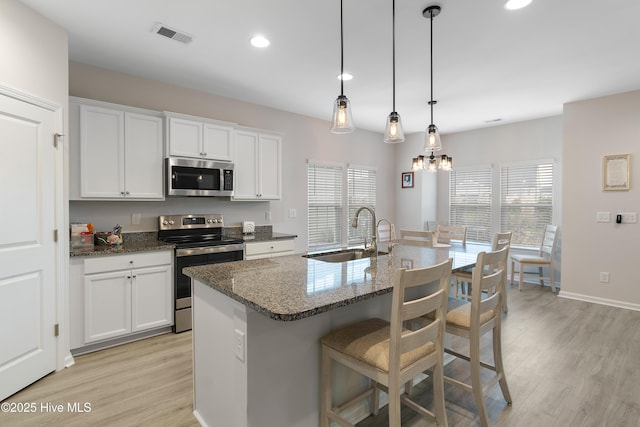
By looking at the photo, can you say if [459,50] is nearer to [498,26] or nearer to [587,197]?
[498,26]

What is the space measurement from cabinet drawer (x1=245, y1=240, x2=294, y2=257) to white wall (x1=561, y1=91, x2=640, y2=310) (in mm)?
3802

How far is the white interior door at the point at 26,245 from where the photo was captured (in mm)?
2178

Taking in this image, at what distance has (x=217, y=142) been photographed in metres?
3.76

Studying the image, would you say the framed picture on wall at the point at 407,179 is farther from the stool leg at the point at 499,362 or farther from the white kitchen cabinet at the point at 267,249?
the stool leg at the point at 499,362

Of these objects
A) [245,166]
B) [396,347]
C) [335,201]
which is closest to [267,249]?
[245,166]

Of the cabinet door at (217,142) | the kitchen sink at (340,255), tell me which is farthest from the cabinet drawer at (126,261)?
the kitchen sink at (340,255)

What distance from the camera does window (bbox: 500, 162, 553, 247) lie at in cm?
516

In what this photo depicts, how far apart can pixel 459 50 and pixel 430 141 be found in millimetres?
855

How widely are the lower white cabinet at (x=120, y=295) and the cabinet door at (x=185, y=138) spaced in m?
1.09

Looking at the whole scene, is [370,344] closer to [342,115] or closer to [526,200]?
[342,115]

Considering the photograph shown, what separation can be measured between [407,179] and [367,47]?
377cm

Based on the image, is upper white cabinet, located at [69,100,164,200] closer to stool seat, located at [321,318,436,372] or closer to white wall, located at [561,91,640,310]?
stool seat, located at [321,318,436,372]

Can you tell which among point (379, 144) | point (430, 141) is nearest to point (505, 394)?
point (430, 141)

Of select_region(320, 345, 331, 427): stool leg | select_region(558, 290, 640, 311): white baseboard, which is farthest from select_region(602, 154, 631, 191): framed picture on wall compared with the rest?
select_region(320, 345, 331, 427): stool leg
